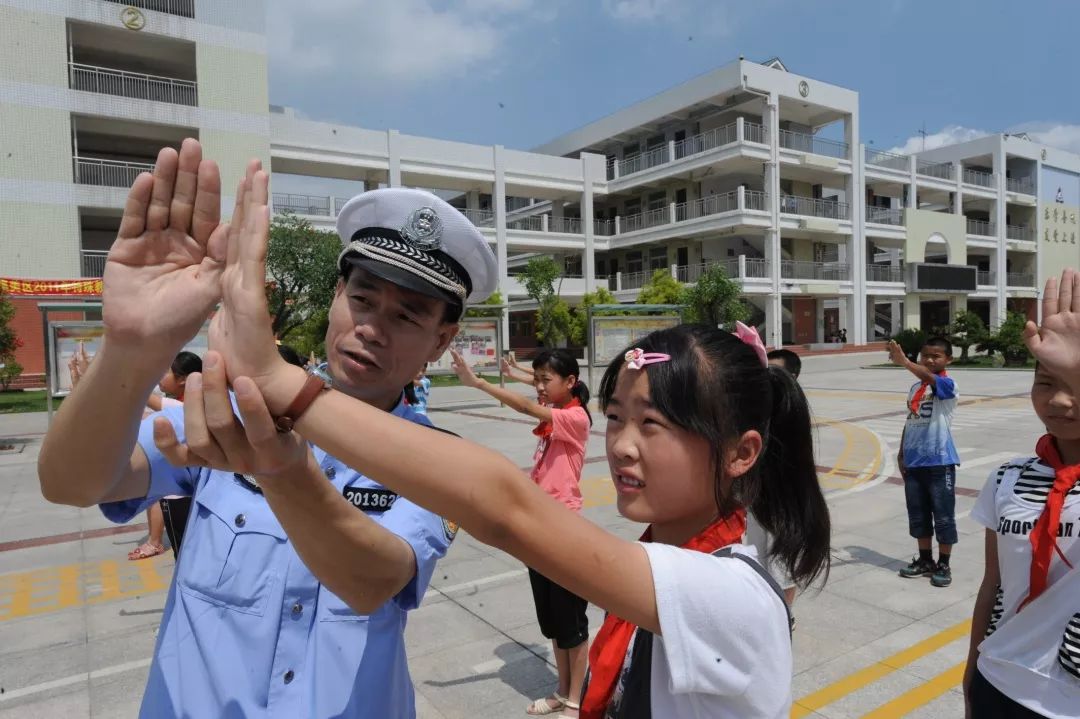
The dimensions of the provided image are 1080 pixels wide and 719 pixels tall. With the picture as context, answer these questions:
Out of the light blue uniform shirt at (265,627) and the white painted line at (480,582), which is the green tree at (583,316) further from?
the light blue uniform shirt at (265,627)

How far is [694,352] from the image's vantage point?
4.49 ft

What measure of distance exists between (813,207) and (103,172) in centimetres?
3006

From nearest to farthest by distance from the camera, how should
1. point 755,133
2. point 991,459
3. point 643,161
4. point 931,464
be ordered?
point 931,464
point 991,459
point 755,133
point 643,161

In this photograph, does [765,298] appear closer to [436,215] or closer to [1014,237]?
[1014,237]

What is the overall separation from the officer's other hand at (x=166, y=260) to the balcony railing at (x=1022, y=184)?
5244cm

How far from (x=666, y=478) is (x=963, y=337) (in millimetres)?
32497

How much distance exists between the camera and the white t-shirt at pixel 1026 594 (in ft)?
6.18

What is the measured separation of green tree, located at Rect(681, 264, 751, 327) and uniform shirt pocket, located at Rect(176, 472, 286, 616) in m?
25.2

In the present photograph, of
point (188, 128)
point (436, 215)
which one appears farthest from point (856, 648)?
point (188, 128)

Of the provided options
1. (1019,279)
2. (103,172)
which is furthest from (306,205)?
(1019,279)

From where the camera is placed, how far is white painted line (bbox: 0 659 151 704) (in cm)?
342

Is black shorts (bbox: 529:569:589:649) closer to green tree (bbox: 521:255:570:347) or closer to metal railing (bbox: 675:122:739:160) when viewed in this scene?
green tree (bbox: 521:255:570:347)

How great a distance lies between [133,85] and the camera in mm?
23984

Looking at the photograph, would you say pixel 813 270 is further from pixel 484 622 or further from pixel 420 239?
pixel 420 239
